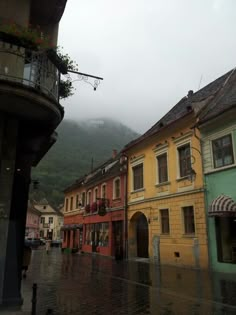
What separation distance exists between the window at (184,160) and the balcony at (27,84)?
12.2 metres

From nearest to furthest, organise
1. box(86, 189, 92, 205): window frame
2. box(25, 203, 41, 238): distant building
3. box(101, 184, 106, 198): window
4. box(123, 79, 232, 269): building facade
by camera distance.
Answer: box(123, 79, 232, 269): building facade, box(101, 184, 106, 198): window, box(86, 189, 92, 205): window frame, box(25, 203, 41, 238): distant building

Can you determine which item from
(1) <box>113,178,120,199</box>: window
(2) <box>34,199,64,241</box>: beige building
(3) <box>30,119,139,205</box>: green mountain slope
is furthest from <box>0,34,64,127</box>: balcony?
(2) <box>34,199,64,241</box>: beige building

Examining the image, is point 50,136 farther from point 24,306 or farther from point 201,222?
point 201,222

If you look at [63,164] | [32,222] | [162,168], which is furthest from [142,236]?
[32,222]

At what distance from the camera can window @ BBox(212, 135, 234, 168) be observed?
1678cm

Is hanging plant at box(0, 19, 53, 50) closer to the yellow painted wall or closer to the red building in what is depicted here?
the yellow painted wall

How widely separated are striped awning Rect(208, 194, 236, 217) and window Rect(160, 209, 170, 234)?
17.0ft

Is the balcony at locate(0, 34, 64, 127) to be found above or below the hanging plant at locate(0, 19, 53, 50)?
below

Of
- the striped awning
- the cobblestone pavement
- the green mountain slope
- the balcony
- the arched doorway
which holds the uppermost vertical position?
the green mountain slope

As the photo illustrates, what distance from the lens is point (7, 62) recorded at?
841cm

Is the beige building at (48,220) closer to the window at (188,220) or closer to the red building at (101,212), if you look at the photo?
the red building at (101,212)

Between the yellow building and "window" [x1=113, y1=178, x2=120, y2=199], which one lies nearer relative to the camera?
the yellow building

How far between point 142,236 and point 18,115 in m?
18.4

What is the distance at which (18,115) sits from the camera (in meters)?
8.75
